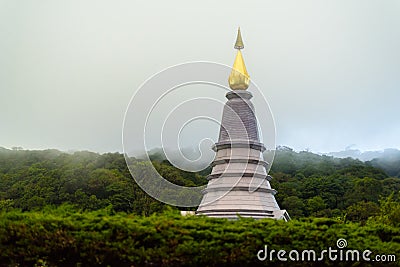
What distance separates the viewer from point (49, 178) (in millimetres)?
47469

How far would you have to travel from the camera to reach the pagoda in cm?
2212

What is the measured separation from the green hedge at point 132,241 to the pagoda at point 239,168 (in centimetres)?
1227

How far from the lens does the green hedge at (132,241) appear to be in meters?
8.41

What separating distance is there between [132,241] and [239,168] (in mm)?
15290

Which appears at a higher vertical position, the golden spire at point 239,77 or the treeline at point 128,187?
the golden spire at point 239,77

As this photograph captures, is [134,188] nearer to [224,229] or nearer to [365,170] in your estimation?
[365,170]

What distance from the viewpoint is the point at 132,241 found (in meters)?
8.37

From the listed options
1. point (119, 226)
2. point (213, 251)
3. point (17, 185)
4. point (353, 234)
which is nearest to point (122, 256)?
point (119, 226)

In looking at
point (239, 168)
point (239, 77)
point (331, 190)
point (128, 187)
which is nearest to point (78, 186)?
point (128, 187)

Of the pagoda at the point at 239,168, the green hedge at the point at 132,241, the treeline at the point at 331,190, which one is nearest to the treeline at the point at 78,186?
the treeline at the point at 331,190

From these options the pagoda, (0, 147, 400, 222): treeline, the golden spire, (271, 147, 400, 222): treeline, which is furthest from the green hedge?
(0, 147, 400, 222): treeline

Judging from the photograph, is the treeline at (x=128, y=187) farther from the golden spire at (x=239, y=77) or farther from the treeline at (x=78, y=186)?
the golden spire at (x=239, y=77)

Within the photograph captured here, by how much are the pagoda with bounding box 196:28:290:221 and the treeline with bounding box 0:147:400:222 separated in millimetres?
17842

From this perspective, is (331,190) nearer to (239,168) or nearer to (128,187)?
(128,187)
